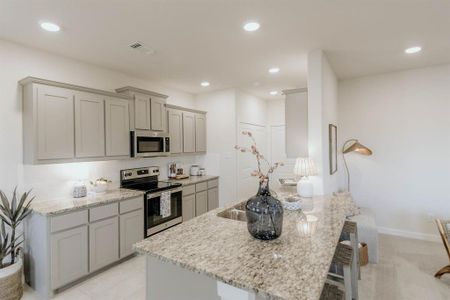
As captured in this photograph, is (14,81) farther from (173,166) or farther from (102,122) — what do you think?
(173,166)

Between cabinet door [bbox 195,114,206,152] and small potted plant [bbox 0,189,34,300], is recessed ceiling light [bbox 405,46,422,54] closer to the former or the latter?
cabinet door [bbox 195,114,206,152]

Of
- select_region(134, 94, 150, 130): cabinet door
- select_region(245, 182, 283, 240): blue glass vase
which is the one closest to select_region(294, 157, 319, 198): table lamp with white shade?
select_region(245, 182, 283, 240): blue glass vase

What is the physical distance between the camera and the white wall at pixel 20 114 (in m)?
2.57

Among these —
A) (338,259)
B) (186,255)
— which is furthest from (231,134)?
(186,255)

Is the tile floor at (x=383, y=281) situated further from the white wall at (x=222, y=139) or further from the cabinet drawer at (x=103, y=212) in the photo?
the white wall at (x=222, y=139)

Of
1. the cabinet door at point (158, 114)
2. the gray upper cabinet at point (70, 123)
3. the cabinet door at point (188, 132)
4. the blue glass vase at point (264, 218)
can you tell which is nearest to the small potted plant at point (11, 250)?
the gray upper cabinet at point (70, 123)

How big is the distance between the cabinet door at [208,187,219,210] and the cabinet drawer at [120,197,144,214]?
1.61 metres

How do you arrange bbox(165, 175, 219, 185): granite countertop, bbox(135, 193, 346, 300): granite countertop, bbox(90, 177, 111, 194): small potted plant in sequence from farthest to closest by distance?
bbox(165, 175, 219, 185): granite countertop
bbox(90, 177, 111, 194): small potted plant
bbox(135, 193, 346, 300): granite countertop

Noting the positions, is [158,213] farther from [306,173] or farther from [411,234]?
[411,234]

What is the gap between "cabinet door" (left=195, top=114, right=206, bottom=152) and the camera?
4809mm

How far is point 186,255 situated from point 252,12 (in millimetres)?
2047

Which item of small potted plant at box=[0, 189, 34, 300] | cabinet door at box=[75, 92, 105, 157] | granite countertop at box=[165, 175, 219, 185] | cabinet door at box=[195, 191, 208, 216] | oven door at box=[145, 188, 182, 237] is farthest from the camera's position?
cabinet door at box=[195, 191, 208, 216]

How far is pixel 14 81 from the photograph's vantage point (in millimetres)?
2635

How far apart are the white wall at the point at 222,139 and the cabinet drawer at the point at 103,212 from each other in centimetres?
235
